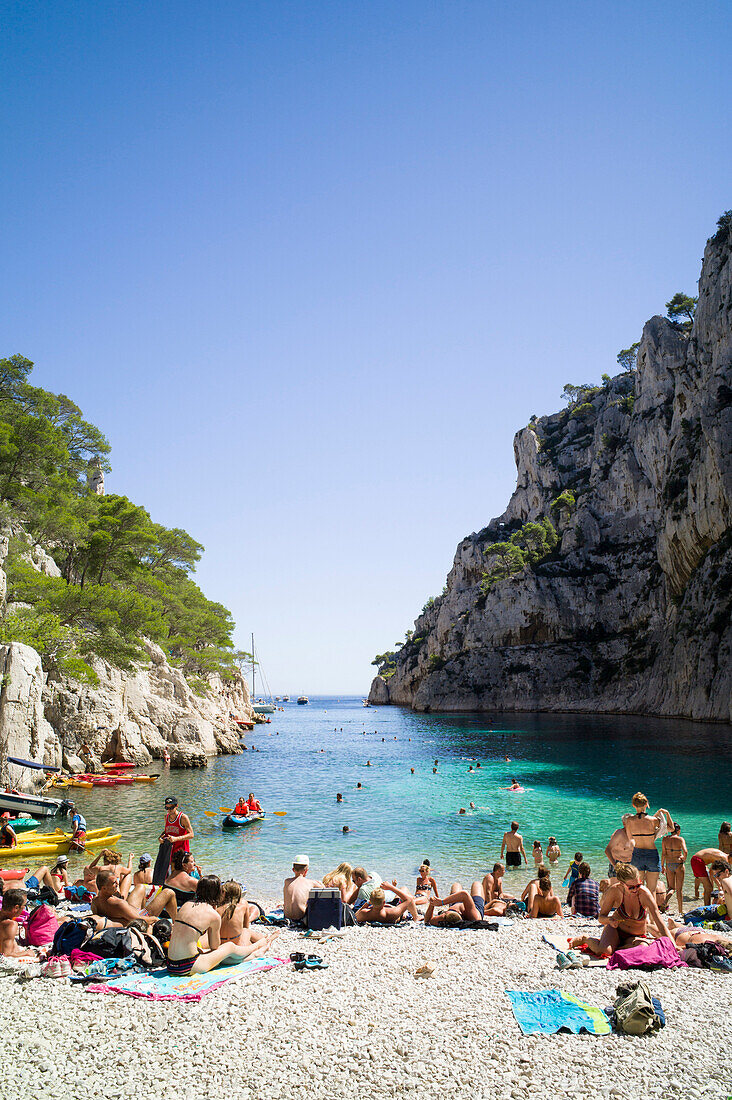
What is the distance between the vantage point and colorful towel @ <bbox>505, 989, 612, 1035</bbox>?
5.59 meters

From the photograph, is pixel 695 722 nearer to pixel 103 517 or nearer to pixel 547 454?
pixel 103 517

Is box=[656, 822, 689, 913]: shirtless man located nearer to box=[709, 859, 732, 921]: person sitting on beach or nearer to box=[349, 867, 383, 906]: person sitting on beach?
box=[709, 859, 732, 921]: person sitting on beach

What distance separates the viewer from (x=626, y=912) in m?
7.71

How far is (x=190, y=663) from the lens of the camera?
2078 inches

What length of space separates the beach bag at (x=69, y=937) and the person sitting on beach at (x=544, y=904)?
7.44m

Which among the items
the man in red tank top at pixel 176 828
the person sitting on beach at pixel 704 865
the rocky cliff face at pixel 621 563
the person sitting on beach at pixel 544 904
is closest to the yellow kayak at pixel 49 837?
the man in red tank top at pixel 176 828

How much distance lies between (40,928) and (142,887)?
1613 millimetres

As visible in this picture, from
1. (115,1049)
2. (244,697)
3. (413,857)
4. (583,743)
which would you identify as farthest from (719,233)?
(244,697)

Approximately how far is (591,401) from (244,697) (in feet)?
249

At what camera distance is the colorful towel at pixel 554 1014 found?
5.59 metres

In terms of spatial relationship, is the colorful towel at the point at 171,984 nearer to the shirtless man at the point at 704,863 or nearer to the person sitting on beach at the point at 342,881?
the person sitting on beach at the point at 342,881

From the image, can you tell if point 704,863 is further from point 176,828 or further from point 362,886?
point 176,828

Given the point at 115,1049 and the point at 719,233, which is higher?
the point at 719,233

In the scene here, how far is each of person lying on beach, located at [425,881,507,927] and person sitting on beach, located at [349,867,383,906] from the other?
3.47ft
